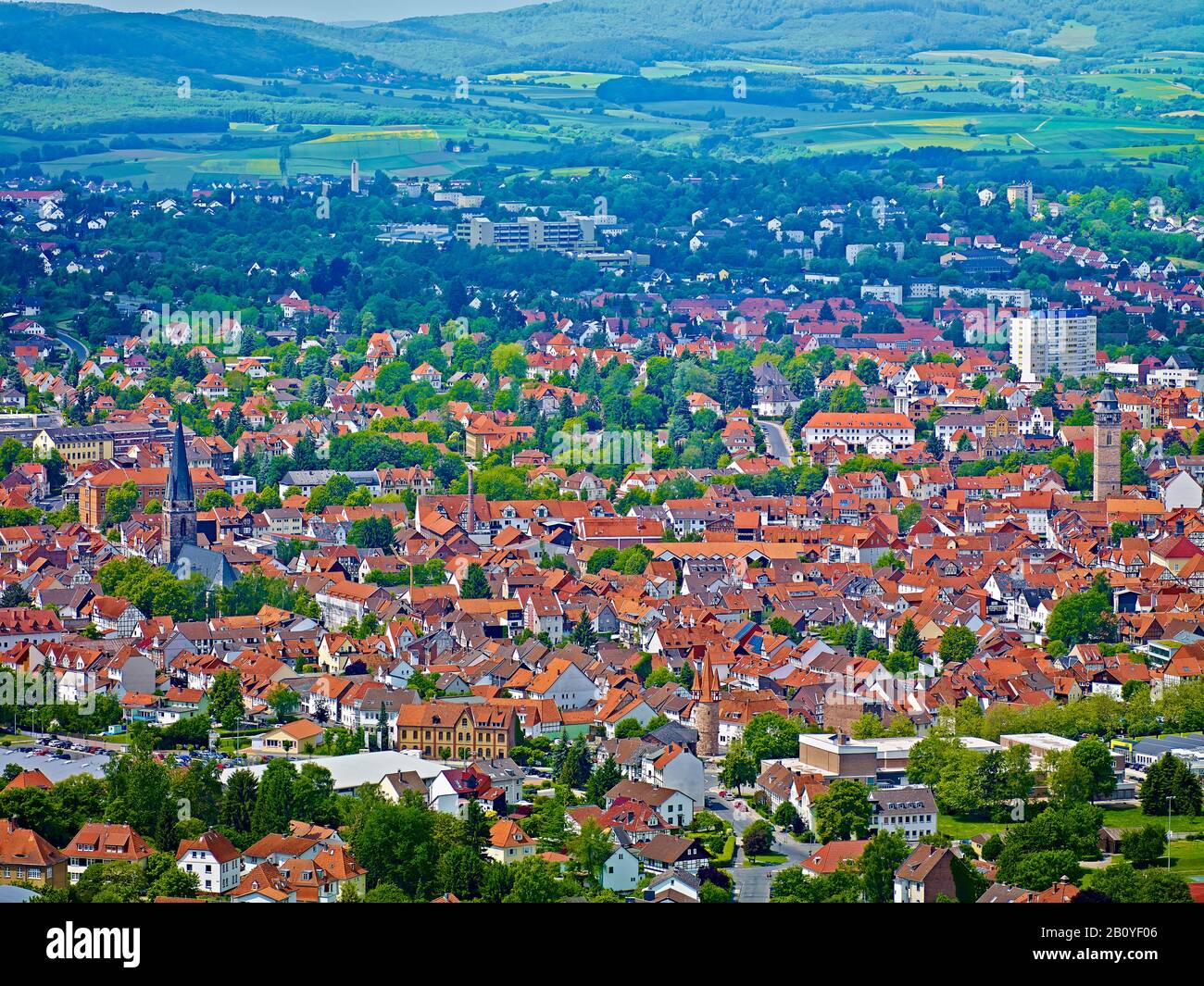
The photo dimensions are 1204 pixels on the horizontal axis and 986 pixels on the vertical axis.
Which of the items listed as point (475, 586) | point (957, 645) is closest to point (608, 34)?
point (475, 586)

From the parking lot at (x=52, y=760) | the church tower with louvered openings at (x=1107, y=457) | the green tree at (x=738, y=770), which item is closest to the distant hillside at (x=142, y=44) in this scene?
the church tower with louvered openings at (x=1107, y=457)

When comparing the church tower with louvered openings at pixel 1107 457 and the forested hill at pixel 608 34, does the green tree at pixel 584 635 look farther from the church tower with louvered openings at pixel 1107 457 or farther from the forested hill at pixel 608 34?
the forested hill at pixel 608 34

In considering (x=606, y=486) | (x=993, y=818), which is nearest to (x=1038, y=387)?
(x=606, y=486)

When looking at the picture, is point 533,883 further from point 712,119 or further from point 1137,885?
point 712,119

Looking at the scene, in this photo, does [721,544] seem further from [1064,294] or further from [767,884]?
[1064,294]

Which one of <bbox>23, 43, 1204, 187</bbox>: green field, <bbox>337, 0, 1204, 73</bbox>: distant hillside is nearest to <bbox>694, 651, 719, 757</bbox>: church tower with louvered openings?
<bbox>23, 43, 1204, 187</bbox>: green field
